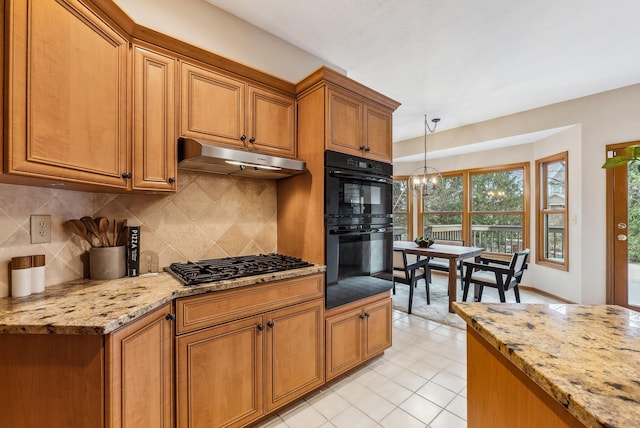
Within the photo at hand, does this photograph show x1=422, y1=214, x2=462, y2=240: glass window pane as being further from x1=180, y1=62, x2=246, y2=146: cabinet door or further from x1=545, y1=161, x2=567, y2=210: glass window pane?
x1=180, y1=62, x2=246, y2=146: cabinet door

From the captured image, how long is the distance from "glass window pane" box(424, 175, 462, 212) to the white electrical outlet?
5407 mm

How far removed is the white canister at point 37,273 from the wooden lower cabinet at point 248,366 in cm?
70

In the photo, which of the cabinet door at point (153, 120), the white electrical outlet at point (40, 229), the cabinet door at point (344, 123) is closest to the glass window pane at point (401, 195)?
the cabinet door at point (344, 123)

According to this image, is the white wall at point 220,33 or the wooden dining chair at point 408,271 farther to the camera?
the wooden dining chair at point 408,271

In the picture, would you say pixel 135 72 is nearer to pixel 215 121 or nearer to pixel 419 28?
pixel 215 121

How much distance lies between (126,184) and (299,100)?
4.39 feet

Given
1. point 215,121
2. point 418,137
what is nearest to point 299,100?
point 215,121

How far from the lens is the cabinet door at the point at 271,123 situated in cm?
193

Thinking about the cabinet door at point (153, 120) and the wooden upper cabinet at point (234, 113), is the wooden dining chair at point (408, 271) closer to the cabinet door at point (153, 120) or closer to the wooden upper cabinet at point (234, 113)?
the wooden upper cabinet at point (234, 113)

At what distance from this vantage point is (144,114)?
1513 millimetres

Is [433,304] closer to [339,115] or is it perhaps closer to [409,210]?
[409,210]

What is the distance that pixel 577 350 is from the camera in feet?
2.32

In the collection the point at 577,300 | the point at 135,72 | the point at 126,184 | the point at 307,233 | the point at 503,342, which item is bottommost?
the point at 577,300

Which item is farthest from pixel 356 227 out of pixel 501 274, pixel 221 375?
pixel 501 274
